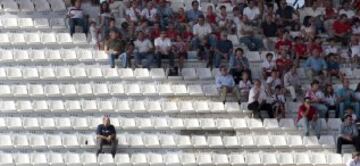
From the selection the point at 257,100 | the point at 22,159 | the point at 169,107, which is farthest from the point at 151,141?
the point at 22,159

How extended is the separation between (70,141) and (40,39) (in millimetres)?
3209

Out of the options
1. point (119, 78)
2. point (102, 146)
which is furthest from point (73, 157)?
point (119, 78)

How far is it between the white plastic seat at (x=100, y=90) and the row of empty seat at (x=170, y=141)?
1281mm

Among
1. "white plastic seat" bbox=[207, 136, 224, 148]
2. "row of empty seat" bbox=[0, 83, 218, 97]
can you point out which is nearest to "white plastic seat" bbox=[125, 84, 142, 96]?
"row of empty seat" bbox=[0, 83, 218, 97]

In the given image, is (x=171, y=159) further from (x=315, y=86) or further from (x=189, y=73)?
(x=315, y=86)

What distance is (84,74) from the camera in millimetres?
31156

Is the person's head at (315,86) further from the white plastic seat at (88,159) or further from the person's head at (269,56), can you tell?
the white plastic seat at (88,159)

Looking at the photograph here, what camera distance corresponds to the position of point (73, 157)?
29.0 metres

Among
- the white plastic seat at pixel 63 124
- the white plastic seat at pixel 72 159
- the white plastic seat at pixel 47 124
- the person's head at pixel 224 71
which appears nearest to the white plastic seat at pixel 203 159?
the person's head at pixel 224 71

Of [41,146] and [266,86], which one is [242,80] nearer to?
[266,86]

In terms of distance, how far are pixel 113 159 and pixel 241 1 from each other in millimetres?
6000

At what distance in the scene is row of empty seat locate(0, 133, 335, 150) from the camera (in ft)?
96.6

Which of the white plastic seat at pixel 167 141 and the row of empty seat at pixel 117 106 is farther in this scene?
the row of empty seat at pixel 117 106

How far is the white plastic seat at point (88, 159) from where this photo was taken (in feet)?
94.9
